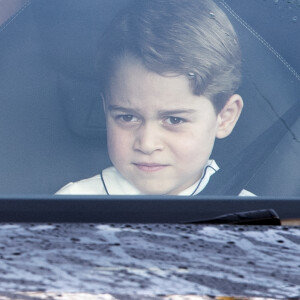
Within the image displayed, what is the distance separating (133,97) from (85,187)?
25 cm

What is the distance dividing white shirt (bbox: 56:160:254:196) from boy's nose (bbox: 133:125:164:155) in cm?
9

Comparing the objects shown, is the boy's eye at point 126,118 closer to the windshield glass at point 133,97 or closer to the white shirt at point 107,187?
the windshield glass at point 133,97

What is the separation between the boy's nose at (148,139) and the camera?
5.34 ft

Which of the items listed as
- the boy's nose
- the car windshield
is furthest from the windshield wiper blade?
the boy's nose

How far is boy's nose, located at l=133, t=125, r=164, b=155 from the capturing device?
1628 millimetres

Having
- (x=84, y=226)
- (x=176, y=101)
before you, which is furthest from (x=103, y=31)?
(x=84, y=226)

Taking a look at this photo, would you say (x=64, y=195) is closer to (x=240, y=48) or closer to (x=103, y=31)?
(x=103, y=31)

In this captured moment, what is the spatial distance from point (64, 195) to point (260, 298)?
637mm

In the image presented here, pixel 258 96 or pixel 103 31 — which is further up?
pixel 103 31

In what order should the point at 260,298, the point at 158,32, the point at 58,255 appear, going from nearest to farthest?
1. the point at 260,298
2. the point at 58,255
3. the point at 158,32

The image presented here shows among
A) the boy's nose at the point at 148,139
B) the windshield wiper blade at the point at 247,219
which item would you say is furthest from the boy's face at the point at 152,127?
the windshield wiper blade at the point at 247,219

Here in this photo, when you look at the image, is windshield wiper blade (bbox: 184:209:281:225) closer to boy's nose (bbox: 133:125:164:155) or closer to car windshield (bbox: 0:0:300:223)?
car windshield (bbox: 0:0:300:223)

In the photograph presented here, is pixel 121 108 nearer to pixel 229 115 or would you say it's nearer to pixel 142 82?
pixel 142 82

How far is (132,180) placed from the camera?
164cm
